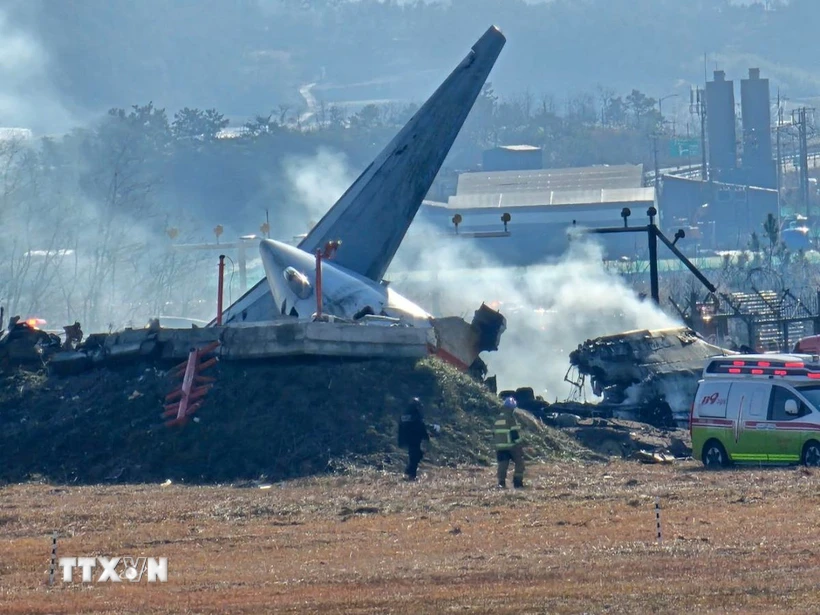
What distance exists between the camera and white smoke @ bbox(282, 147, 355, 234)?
133 meters

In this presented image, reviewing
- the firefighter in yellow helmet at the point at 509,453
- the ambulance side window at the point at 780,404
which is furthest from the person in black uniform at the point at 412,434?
the ambulance side window at the point at 780,404

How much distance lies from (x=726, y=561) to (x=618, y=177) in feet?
400

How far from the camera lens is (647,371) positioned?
111 feet

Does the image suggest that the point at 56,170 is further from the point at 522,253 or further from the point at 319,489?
the point at 319,489

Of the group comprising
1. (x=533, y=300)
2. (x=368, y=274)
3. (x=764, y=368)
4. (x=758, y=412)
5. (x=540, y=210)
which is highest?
(x=540, y=210)

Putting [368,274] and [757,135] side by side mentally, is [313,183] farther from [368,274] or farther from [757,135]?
[368,274]

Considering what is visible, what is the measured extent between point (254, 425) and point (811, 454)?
9102 millimetres

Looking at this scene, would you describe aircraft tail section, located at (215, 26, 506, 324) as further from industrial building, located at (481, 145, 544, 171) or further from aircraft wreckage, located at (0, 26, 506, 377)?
industrial building, located at (481, 145, 544, 171)

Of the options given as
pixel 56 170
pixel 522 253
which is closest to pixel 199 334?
pixel 522 253

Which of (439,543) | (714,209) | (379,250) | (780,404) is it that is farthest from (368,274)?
(714,209)

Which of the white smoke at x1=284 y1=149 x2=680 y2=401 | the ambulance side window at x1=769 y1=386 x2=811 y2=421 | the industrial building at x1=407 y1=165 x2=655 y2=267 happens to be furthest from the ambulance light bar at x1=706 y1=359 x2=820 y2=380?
the industrial building at x1=407 y1=165 x2=655 y2=267

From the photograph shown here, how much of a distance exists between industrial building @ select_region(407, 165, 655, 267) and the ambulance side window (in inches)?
3276

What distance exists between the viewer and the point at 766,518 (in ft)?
58.1

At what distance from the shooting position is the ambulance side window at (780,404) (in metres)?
24.2
